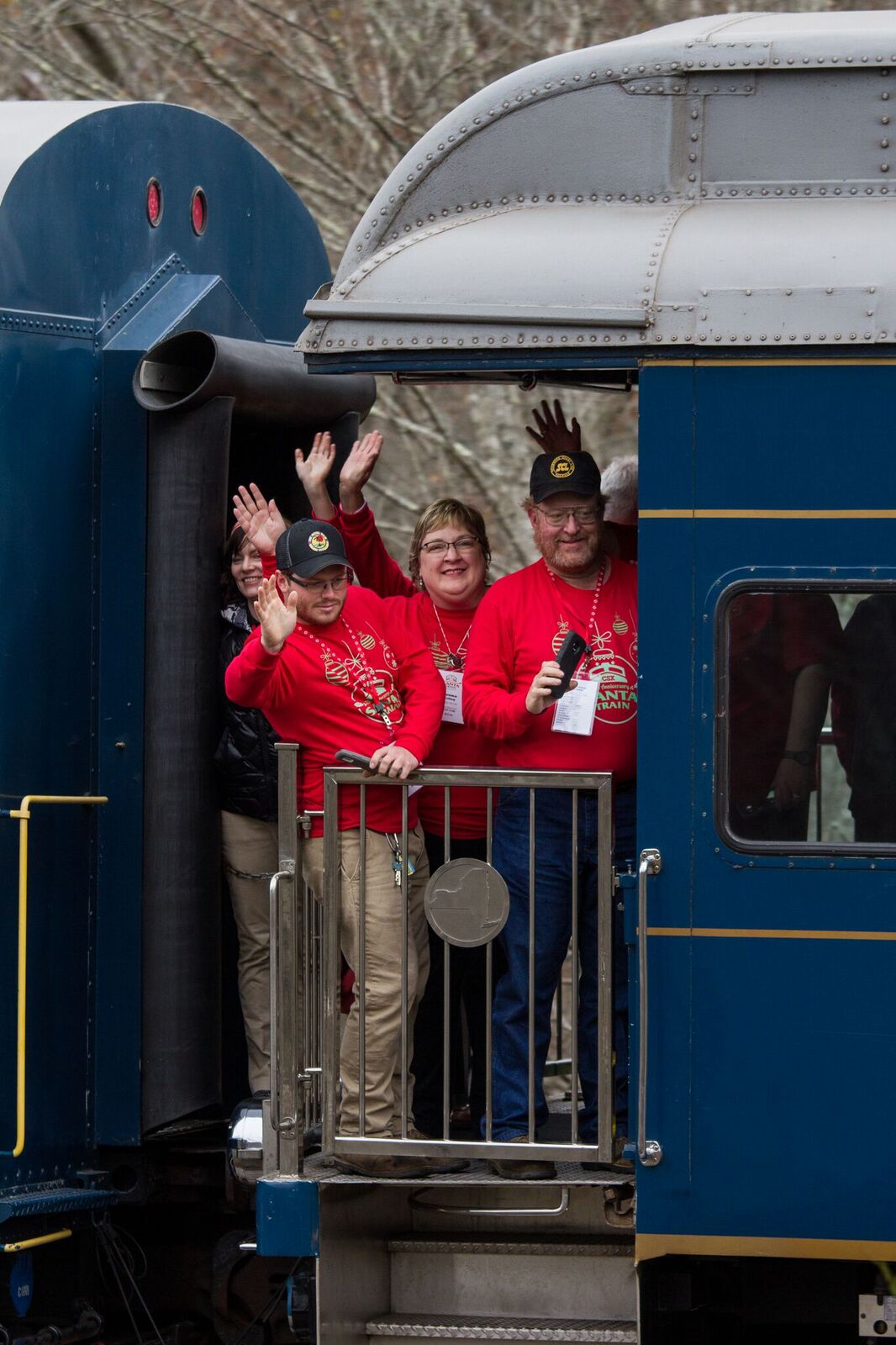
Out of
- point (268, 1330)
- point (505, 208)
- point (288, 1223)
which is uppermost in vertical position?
point (505, 208)

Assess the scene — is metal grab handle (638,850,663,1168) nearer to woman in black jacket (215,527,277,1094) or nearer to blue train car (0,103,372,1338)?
woman in black jacket (215,527,277,1094)

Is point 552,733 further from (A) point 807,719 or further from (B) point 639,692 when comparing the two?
(A) point 807,719

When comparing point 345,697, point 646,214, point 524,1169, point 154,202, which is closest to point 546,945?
point 524,1169

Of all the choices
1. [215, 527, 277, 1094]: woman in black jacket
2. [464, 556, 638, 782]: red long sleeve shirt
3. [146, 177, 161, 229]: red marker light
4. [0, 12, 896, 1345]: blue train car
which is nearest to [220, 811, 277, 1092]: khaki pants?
[215, 527, 277, 1094]: woman in black jacket

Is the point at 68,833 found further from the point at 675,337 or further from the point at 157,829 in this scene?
the point at 675,337

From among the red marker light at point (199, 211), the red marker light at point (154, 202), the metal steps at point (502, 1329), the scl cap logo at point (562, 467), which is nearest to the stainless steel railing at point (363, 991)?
the metal steps at point (502, 1329)

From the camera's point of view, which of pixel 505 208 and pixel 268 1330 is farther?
pixel 268 1330

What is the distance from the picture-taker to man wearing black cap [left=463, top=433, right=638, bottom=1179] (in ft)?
16.3

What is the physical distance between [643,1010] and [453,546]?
4.88ft

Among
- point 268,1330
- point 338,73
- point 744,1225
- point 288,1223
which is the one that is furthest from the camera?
point 338,73

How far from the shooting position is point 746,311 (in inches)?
183

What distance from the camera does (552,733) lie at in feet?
16.4

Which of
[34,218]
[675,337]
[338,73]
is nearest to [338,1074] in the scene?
[675,337]

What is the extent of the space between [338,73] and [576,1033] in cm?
961
